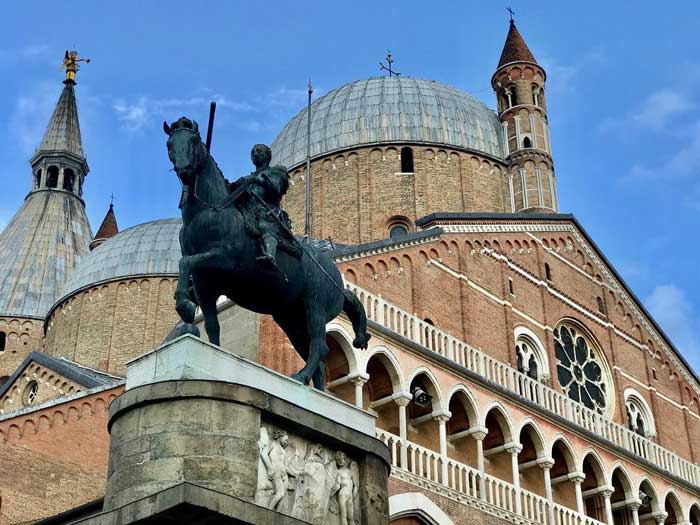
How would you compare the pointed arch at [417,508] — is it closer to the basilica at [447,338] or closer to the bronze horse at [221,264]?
the basilica at [447,338]

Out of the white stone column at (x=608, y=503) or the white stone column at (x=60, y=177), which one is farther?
the white stone column at (x=60, y=177)

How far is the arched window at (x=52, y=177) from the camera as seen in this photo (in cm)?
5953

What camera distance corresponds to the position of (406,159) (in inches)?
1390

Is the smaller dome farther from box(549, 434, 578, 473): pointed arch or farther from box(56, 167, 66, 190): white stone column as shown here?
box(56, 167, 66, 190): white stone column

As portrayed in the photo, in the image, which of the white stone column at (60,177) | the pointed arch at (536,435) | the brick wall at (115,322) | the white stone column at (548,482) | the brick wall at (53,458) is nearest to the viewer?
the brick wall at (53,458)

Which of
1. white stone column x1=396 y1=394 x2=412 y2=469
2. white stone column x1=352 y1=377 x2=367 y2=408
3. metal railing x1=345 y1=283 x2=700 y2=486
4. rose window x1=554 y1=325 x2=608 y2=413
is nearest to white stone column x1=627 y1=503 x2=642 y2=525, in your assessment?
metal railing x1=345 y1=283 x2=700 y2=486

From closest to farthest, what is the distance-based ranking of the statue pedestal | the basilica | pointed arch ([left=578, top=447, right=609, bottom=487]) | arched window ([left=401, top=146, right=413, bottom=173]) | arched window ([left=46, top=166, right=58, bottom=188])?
the statue pedestal < the basilica < pointed arch ([left=578, top=447, right=609, bottom=487]) < arched window ([left=401, top=146, right=413, bottom=173]) < arched window ([left=46, top=166, right=58, bottom=188])

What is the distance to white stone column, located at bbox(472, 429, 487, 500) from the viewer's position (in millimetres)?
22422

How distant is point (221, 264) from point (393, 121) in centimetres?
2611

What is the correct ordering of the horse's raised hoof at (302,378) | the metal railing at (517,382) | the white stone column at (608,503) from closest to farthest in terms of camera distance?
the horse's raised hoof at (302,378)
the metal railing at (517,382)
the white stone column at (608,503)

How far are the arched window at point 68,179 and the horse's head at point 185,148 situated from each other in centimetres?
5111

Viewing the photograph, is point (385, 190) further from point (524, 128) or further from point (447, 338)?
point (447, 338)

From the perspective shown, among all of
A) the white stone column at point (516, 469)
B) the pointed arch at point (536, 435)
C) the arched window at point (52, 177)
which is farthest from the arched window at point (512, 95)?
the arched window at point (52, 177)

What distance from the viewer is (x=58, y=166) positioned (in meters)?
60.1
